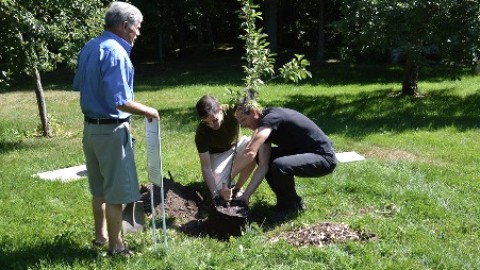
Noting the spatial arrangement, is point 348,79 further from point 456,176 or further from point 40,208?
point 40,208

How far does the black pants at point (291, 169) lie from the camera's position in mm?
5031

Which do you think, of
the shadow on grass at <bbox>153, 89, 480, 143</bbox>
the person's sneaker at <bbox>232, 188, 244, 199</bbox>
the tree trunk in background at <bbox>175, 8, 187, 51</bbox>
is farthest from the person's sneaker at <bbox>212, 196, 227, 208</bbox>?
the tree trunk in background at <bbox>175, 8, 187, 51</bbox>

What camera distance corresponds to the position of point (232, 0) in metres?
27.2

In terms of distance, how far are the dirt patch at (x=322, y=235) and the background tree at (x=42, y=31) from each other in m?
5.27

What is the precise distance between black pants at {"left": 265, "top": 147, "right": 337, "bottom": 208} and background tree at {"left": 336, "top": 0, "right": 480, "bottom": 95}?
6172mm

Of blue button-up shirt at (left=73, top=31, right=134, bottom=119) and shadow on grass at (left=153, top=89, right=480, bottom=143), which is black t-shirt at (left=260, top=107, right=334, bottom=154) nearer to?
blue button-up shirt at (left=73, top=31, right=134, bottom=119)

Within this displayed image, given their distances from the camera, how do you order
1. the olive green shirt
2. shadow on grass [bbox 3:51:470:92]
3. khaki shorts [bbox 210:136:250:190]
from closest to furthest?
the olive green shirt → khaki shorts [bbox 210:136:250:190] → shadow on grass [bbox 3:51:470:92]

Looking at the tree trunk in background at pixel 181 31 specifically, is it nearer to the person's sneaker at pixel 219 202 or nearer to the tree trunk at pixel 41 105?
the tree trunk at pixel 41 105

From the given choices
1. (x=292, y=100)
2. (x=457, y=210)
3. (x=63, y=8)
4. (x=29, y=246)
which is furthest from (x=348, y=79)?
(x=29, y=246)

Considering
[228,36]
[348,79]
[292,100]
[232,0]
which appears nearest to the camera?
[292,100]

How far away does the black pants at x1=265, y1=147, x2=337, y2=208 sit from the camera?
16.5ft

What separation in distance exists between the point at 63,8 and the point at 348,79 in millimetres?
9578

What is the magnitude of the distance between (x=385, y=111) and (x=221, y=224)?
22.7ft

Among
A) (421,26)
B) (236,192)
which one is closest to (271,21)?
(421,26)
